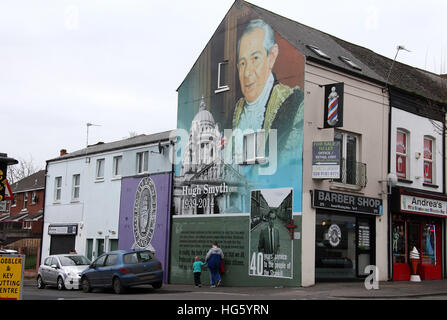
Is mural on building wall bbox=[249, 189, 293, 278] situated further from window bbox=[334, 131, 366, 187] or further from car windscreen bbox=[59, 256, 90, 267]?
car windscreen bbox=[59, 256, 90, 267]

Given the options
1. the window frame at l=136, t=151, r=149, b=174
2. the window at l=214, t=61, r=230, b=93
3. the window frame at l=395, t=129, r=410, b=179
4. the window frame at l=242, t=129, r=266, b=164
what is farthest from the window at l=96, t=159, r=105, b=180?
the window frame at l=395, t=129, r=410, b=179

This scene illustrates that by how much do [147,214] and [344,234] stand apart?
35.0 feet

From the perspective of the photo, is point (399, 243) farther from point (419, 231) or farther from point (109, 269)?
point (109, 269)

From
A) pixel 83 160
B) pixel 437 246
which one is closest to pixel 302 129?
pixel 437 246

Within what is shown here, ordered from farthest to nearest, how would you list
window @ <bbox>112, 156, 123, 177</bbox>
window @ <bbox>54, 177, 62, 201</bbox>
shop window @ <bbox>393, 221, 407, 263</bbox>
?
1. window @ <bbox>54, 177, 62, 201</bbox>
2. window @ <bbox>112, 156, 123, 177</bbox>
3. shop window @ <bbox>393, 221, 407, 263</bbox>

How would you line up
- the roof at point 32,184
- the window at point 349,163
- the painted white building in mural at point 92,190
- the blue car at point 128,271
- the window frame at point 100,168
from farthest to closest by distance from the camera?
the roof at point 32,184
the window frame at point 100,168
the painted white building in mural at point 92,190
the window at point 349,163
the blue car at point 128,271

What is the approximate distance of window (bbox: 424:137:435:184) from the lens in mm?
26034

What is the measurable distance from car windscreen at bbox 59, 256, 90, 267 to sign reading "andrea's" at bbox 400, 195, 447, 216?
13671mm

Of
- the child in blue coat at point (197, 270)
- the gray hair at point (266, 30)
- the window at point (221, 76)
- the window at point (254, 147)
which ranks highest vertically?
the gray hair at point (266, 30)

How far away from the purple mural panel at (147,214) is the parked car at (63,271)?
3.58m

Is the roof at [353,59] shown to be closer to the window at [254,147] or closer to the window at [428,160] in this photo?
the window at [428,160]

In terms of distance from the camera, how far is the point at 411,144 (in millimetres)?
25141

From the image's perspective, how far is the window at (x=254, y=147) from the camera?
23.5 m

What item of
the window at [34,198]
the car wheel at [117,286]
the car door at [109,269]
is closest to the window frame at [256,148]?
the car door at [109,269]
